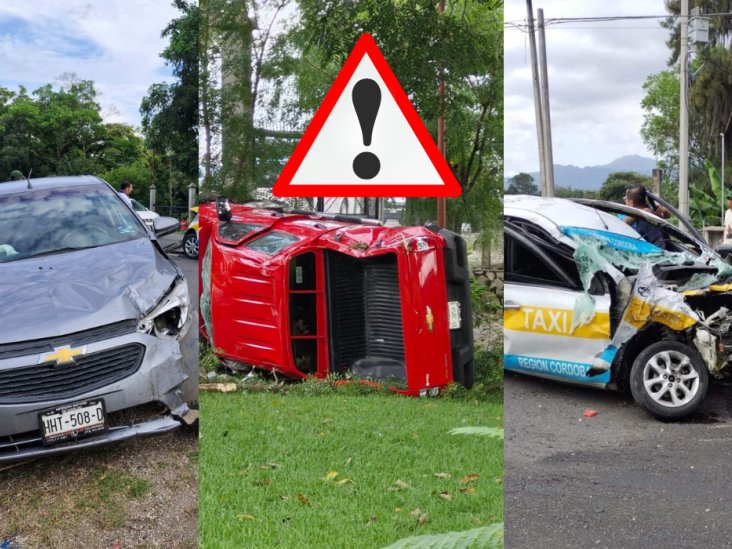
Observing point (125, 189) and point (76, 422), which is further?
point (125, 189)

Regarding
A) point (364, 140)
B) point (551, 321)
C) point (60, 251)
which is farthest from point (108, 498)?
point (551, 321)

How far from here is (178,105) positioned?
2.38 metres

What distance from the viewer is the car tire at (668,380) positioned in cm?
469

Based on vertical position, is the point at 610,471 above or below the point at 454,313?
below

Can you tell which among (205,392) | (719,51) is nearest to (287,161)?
(205,392)

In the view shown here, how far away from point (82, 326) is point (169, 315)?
9.7 inches

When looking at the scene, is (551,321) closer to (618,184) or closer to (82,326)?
(618,184)

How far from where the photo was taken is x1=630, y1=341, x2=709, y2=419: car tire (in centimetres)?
469

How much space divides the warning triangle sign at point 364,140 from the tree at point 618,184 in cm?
320

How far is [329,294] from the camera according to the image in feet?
6.84

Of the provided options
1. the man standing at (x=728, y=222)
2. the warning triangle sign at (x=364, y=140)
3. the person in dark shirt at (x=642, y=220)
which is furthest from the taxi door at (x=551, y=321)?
the warning triangle sign at (x=364, y=140)

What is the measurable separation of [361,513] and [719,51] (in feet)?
14.6

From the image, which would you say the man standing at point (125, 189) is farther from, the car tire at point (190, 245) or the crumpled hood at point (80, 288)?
the car tire at point (190, 245)

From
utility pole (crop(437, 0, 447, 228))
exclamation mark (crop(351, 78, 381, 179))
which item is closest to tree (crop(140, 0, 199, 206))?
exclamation mark (crop(351, 78, 381, 179))
